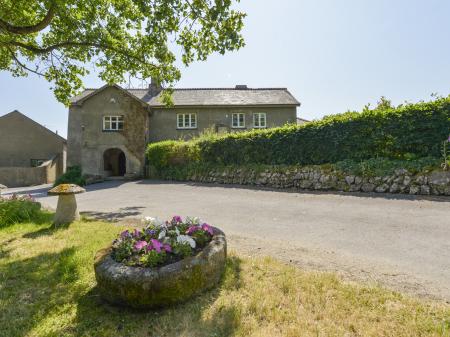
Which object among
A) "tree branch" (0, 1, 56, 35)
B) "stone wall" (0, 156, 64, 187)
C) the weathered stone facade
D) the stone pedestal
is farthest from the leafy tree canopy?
"stone wall" (0, 156, 64, 187)

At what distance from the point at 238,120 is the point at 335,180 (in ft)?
46.0

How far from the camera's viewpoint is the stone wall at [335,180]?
28.1 ft

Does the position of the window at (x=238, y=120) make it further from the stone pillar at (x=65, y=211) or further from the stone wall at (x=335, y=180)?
the stone pillar at (x=65, y=211)

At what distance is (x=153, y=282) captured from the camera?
268 centimetres

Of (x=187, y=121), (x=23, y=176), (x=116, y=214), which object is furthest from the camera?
(x=23, y=176)

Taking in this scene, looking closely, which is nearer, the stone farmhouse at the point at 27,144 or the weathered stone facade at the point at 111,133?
the weathered stone facade at the point at 111,133

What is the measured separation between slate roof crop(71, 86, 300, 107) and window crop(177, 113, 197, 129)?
1.10 metres

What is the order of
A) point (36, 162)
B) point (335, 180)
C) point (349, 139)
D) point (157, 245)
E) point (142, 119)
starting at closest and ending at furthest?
point (157, 245) → point (335, 180) → point (349, 139) → point (142, 119) → point (36, 162)

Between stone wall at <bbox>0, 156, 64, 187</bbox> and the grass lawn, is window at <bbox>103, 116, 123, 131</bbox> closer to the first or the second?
stone wall at <bbox>0, 156, 64, 187</bbox>

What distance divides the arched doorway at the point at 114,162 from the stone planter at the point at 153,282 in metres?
22.5

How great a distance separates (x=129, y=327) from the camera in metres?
2.58

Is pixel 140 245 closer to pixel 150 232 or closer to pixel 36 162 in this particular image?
pixel 150 232

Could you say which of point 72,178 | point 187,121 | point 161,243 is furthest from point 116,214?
point 187,121

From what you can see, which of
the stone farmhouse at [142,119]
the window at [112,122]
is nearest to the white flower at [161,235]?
the stone farmhouse at [142,119]
